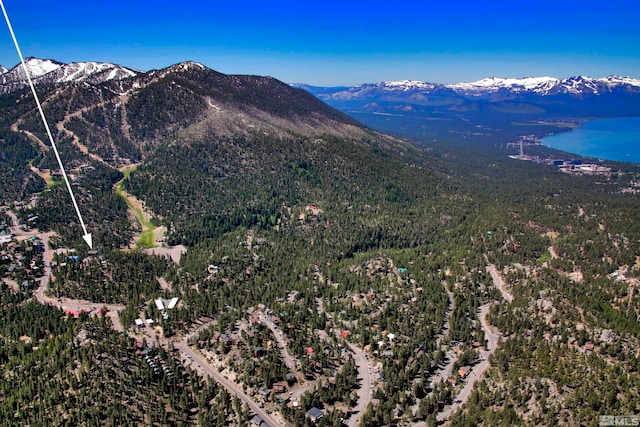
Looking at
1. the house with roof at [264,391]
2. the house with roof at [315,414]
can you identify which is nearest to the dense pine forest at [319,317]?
the house with roof at [264,391]

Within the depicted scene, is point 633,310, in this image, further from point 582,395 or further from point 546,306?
point 582,395

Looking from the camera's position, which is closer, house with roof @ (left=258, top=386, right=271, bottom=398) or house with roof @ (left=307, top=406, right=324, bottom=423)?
house with roof @ (left=307, top=406, right=324, bottom=423)

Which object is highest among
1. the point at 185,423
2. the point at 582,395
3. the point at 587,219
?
the point at 587,219

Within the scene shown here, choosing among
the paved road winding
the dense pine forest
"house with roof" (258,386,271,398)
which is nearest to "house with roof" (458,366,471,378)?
the dense pine forest

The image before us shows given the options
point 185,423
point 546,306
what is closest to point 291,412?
point 185,423

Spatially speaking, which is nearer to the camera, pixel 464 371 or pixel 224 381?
pixel 224 381

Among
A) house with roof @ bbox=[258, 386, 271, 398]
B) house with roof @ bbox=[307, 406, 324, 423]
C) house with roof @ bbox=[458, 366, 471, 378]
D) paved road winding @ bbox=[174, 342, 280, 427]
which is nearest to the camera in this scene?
house with roof @ bbox=[307, 406, 324, 423]

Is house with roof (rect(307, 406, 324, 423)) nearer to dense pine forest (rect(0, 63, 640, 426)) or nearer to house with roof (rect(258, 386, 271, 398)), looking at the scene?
dense pine forest (rect(0, 63, 640, 426))

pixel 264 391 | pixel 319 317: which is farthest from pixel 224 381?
pixel 319 317

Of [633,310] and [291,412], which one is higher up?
[633,310]

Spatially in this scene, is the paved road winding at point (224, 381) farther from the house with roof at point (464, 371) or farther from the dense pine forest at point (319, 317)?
the house with roof at point (464, 371)

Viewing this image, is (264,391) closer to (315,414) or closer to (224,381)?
(224,381)
